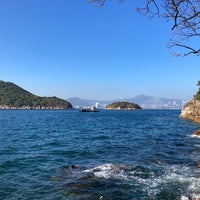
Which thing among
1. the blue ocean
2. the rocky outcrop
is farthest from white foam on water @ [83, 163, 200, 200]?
the rocky outcrop

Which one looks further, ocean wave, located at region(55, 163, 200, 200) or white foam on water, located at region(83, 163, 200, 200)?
white foam on water, located at region(83, 163, 200, 200)

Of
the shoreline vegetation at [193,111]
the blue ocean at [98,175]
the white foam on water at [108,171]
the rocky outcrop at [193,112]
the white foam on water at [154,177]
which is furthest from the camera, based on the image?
the shoreline vegetation at [193,111]

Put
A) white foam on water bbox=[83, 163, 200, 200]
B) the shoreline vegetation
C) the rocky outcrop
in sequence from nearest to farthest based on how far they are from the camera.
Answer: white foam on water bbox=[83, 163, 200, 200] < the rocky outcrop < the shoreline vegetation

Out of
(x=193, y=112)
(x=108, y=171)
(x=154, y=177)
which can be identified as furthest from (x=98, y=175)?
(x=193, y=112)

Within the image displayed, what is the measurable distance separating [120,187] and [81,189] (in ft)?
8.14

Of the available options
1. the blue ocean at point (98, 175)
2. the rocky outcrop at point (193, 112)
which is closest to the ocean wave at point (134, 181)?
the blue ocean at point (98, 175)

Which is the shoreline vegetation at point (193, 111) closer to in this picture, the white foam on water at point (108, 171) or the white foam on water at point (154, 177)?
the white foam on water at point (154, 177)

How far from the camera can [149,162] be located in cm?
2442

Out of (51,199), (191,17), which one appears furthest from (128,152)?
(191,17)

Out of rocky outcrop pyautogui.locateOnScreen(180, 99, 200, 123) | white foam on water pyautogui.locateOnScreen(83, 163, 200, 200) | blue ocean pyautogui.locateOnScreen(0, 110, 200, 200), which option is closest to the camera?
blue ocean pyautogui.locateOnScreen(0, 110, 200, 200)

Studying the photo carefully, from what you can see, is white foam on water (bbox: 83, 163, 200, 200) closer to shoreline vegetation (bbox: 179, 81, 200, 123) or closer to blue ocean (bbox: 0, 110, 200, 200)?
blue ocean (bbox: 0, 110, 200, 200)

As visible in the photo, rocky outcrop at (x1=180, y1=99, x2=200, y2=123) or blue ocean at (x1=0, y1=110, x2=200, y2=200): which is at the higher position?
rocky outcrop at (x1=180, y1=99, x2=200, y2=123)

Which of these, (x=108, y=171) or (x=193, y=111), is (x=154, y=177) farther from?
(x=193, y=111)

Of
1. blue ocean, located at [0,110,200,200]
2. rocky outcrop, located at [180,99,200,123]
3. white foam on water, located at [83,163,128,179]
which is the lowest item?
blue ocean, located at [0,110,200,200]
